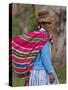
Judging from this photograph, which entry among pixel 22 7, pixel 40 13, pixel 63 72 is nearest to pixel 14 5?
pixel 22 7

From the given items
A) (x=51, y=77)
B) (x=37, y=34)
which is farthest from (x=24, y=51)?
(x=51, y=77)

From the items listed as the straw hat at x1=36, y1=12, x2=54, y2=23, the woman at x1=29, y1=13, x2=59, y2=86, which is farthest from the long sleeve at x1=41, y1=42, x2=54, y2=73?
the straw hat at x1=36, y1=12, x2=54, y2=23

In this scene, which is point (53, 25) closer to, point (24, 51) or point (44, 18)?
point (44, 18)

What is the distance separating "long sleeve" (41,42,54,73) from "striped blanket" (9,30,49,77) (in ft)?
0.16

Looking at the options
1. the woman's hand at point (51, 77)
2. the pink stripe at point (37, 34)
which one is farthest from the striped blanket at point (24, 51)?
the woman's hand at point (51, 77)

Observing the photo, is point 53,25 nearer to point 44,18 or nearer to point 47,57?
point 44,18

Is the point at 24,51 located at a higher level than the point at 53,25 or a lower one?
lower

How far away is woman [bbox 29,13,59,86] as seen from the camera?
2.51m

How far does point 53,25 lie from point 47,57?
0.26 m

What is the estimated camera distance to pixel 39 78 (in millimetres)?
2510

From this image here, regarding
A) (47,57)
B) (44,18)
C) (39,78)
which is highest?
(44,18)

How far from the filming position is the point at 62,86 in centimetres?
259

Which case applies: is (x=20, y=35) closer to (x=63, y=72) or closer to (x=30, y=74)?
(x=30, y=74)

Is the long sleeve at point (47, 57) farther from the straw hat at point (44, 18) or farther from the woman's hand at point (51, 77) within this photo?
the straw hat at point (44, 18)
